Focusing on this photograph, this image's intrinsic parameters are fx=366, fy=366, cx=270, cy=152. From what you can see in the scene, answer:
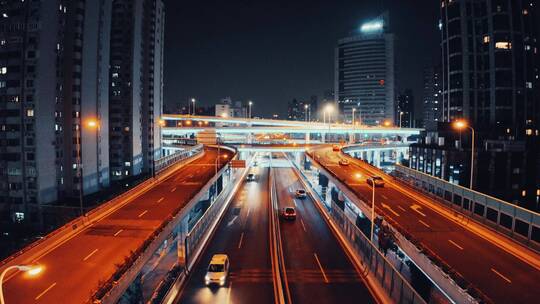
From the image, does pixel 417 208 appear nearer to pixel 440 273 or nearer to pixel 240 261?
pixel 440 273

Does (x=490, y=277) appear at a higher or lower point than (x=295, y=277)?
higher

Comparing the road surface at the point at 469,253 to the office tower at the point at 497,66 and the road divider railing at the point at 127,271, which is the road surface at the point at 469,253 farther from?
the office tower at the point at 497,66

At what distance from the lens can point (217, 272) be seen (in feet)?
87.4

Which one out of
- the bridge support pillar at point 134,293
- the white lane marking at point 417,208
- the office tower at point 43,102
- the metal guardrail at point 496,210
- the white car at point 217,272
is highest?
the office tower at point 43,102

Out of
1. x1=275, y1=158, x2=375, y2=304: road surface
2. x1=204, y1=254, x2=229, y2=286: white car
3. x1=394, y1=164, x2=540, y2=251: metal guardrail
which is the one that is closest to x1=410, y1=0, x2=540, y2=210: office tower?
x1=394, y1=164, x2=540, y2=251: metal guardrail

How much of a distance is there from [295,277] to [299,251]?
6.31 meters

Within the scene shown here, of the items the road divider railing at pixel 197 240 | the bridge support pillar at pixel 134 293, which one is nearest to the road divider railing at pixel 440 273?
the road divider railing at pixel 197 240

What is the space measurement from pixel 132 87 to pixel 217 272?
6999cm

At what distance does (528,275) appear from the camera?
836 inches

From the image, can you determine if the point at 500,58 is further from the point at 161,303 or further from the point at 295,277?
the point at 161,303

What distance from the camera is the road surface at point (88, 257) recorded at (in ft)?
62.2

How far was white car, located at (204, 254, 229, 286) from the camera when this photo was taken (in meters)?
26.2

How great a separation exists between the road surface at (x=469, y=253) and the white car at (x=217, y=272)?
14.8m

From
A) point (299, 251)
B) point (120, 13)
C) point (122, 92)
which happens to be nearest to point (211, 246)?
point (299, 251)
